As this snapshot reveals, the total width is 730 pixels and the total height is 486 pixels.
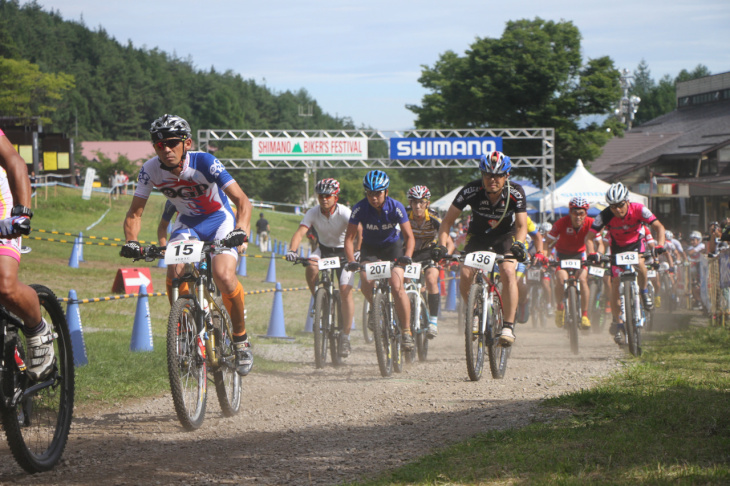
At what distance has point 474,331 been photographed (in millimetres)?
8062

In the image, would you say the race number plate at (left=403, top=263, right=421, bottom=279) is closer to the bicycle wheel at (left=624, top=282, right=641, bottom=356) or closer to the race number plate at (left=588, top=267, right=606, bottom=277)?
the bicycle wheel at (left=624, top=282, right=641, bottom=356)

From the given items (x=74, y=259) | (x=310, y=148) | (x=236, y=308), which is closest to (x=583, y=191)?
(x=310, y=148)

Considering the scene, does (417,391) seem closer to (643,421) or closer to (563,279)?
(643,421)

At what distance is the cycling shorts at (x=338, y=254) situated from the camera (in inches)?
390

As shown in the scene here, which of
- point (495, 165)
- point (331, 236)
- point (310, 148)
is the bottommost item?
point (331, 236)

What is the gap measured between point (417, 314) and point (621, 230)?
3445 mm

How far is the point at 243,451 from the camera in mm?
5125

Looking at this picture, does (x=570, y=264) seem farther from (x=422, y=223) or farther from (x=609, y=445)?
(x=609, y=445)

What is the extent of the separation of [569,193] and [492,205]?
21711 mm

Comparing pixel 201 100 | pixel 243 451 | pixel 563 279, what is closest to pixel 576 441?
pixel 243 451

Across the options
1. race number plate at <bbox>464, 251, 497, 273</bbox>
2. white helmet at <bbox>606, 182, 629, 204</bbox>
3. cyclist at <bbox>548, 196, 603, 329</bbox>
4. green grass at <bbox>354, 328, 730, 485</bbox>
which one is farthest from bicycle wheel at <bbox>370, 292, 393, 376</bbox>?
cyclist at <bbox>548, 196, 603, 329</bbox>

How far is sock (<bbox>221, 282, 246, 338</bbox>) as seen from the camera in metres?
6.41

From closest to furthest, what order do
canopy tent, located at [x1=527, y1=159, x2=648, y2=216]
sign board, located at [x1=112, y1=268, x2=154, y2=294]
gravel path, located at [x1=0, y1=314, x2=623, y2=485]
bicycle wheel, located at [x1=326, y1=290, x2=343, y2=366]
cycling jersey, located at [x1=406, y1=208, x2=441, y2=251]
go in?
1. gravel path, located at [x1=0, y1=314, x2=623, y2=485]
2. bicycle wheel, located at [x1=326, y1=290, x2=343, y2=366]
3. cycling jersey, located at [x1=406, y1=208, x2=441, y2=251]
4. sign board, located at [x1=112, y1=268, x2=154, y2=294]
5. canopy tent, located at [x1=527, y1=159, x2=648, y2=216]

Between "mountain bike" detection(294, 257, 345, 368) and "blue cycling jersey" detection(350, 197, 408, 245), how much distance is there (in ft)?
1.58
